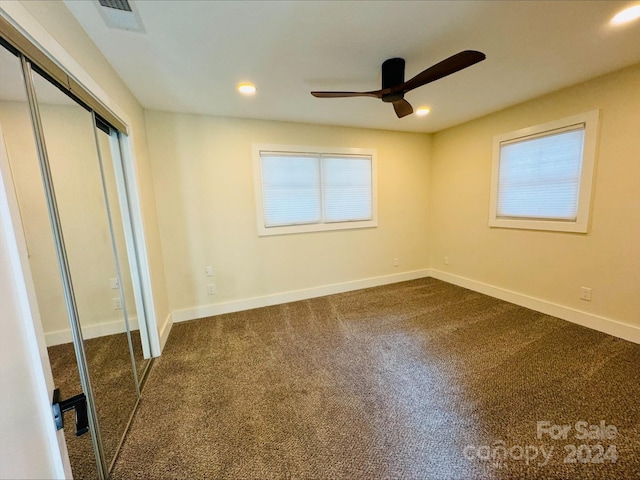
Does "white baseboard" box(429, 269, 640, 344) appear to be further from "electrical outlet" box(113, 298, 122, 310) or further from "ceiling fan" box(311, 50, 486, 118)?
"electrical outlet" box(113, 298, 122, 310)

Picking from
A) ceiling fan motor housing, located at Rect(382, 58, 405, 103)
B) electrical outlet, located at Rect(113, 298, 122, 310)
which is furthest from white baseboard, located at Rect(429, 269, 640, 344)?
electrical outlet, located at Rect(113, 298, 122, 310)

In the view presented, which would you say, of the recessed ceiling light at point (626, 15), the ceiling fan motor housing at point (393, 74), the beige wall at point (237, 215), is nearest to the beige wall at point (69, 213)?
the beige wall at point (237, 215)

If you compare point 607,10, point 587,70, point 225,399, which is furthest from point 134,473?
point 587,70

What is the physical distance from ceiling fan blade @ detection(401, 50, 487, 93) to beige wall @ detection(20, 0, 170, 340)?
2.01m

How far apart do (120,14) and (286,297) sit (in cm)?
305

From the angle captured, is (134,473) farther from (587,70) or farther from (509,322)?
(587,70)

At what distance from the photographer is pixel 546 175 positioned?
2873mm

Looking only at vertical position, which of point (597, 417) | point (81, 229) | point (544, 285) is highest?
point (81, 229)

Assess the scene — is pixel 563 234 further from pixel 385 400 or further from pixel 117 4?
pixel 117 4

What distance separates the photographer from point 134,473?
134 centimetres

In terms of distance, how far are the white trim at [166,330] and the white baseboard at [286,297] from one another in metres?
0.13

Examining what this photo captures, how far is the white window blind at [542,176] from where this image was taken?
104 inches

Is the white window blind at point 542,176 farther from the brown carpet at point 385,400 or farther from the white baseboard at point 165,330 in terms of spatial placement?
the white baseboard at point 165,330

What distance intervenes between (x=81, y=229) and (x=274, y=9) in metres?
Answer: 1.60
